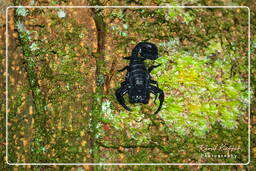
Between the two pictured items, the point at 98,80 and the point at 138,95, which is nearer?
the point at 138,95

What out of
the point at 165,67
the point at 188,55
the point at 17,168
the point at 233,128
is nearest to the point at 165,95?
the point at 165,67

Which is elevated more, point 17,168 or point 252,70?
point 252,70

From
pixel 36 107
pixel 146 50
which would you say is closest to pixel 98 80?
pixel 146 50

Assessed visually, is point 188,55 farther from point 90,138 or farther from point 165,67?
point 90,138

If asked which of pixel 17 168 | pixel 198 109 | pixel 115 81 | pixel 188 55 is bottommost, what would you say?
pixel 17 168

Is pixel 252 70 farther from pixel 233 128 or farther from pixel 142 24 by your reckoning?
pixel 142 24

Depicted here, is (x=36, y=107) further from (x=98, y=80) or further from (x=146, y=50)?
(x=146, y=50)

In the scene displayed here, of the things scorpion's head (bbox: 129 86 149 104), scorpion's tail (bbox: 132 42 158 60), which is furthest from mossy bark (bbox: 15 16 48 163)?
scorpion's tail (bbox: 132 42 158 60)
